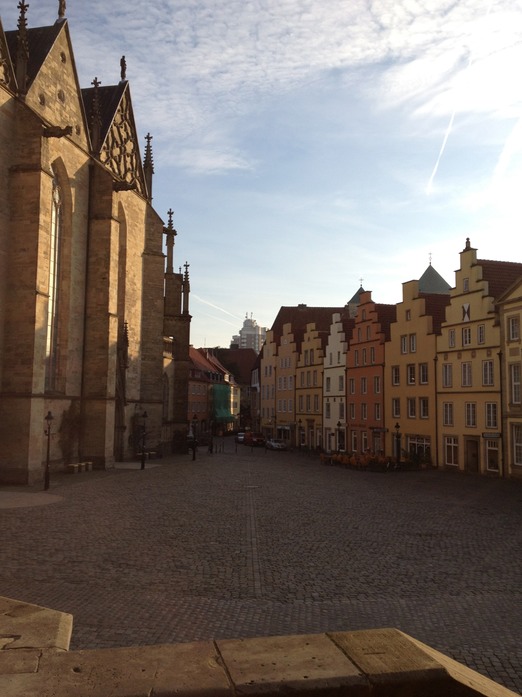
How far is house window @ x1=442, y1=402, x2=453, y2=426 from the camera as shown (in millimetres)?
34906

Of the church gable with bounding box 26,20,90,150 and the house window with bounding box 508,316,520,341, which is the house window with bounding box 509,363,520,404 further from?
the church gable with bounding box 26,20,90,150

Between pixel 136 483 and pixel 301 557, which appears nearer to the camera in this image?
pixel 301 557

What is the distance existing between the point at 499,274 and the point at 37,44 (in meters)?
25.3

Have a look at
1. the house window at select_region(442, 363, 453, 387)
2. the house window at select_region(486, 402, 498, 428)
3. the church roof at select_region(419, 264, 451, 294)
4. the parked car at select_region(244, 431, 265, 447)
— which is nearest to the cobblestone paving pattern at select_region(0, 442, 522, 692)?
the house window at select_region(486, 402, 498, 428)

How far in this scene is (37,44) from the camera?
2930 cm

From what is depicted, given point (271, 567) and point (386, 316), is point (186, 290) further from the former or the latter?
point (271, 567)

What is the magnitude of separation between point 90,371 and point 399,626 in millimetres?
24582

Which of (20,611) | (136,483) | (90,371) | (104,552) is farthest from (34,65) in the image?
(20,611)

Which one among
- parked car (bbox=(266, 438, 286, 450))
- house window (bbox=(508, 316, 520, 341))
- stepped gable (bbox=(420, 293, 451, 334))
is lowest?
parked car (bbox=(266, 438, 286, 450))

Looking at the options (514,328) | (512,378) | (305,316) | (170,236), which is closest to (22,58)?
(170,236)

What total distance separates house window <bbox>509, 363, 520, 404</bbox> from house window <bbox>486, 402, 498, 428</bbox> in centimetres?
144

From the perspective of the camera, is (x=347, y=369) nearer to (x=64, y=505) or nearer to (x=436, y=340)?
(x=436, y=340)

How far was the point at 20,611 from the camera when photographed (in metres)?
2.95

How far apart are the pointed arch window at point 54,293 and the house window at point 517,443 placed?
21.0 meters
